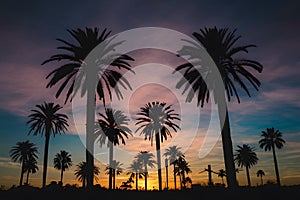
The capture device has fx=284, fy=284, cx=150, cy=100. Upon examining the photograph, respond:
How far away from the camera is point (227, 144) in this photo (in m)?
25.6

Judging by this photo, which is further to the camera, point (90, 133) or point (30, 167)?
point (30, 167)

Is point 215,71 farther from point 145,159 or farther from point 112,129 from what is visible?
point 145,159

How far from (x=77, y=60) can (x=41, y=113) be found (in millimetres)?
21287

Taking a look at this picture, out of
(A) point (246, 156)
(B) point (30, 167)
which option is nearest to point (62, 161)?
(B) point (30, 167)

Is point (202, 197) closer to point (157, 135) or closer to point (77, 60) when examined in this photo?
point (77, 60)

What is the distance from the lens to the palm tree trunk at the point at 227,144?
2467 centimetres

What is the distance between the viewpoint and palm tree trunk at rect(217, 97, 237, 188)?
24.7 meters

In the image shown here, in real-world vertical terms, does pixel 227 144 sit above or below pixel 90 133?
below

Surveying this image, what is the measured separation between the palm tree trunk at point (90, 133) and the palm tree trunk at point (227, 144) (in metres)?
11.7

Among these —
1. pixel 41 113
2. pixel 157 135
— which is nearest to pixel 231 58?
pixel 157 135

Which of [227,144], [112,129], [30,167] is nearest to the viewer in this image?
[227,144]

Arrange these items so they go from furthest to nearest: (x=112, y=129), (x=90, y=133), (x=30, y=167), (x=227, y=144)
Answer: (x=30, y=167) → (x=112, y=129) → (x=227, y=144) → (x=90, y=133)

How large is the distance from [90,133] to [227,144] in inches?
487

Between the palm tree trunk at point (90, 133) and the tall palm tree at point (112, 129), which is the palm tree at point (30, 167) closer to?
the tall palm tree at point (112, 129)
